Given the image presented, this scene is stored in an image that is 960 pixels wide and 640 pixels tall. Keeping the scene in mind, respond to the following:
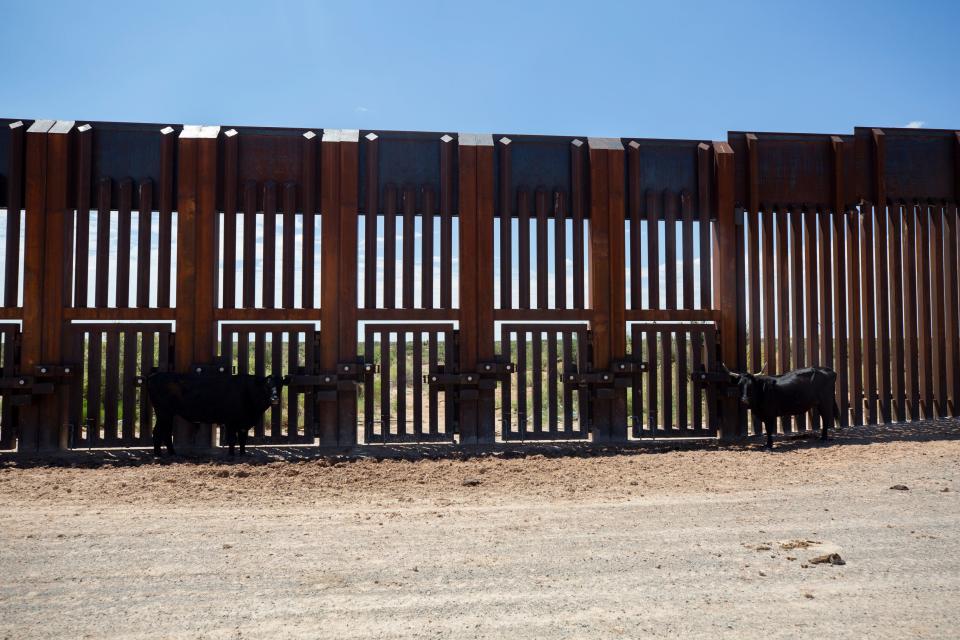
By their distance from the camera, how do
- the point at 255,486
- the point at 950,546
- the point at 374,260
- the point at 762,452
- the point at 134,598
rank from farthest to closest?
the point at 374,260
the point at 762,452
the point at 255,486
the point at 950,546
the point at 134,598

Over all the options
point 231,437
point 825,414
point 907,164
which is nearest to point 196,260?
point 231,437

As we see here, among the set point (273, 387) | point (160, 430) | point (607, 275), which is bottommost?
point (160, 430)

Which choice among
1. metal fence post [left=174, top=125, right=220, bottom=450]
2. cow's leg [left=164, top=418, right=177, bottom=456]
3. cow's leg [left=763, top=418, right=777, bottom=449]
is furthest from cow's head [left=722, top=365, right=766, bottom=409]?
cow's leg [left=164, top=418, right=177, bottom=456]

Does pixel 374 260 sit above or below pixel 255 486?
above

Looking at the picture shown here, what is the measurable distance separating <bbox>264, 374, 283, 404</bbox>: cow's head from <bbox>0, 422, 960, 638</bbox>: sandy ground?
1575 mm

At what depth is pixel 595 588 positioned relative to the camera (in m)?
4.19

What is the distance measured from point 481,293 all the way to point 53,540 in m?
7.03

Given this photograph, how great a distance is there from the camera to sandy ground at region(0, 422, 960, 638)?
372 cm

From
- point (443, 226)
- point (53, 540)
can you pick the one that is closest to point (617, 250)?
point (443, 226)

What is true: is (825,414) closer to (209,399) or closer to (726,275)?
(726,275)

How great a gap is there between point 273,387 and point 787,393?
26.6ft

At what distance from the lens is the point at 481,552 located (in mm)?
4941

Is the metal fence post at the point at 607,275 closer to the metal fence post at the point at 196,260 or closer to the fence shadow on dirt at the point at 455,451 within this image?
→ the fence shadow on dirt at the point at 455,451

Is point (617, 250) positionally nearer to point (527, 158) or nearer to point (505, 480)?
point (527, 158)
